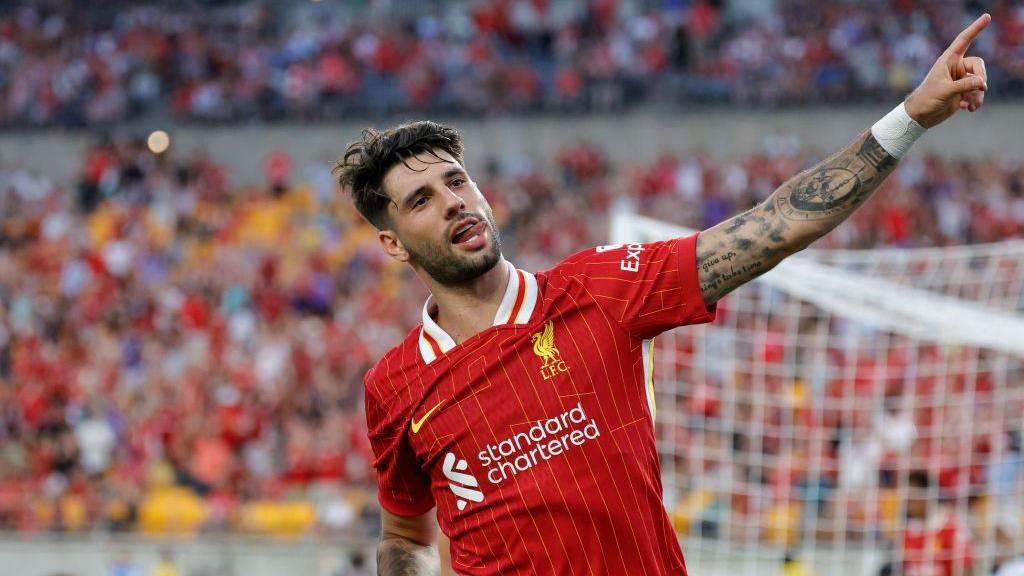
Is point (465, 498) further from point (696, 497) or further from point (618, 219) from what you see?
point (696, 497)

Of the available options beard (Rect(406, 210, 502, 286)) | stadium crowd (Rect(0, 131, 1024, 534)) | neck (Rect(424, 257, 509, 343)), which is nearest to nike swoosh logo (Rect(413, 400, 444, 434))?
neck (Rect(424, 257, 509, 343))

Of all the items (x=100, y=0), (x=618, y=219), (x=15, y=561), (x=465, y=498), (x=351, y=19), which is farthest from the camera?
(x=100, y=0)

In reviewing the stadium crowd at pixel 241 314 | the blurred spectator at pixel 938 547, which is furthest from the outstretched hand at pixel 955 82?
the stadium crowd at pixel 241 314

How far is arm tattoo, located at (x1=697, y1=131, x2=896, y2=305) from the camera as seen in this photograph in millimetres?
3545

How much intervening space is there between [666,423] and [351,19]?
48.2 ft

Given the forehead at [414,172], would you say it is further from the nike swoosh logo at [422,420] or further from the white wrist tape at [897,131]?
the white wrist tape at [897,131]

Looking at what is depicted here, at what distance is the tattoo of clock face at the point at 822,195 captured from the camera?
355 centimetres

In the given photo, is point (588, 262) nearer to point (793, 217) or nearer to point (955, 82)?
point (793, 217)

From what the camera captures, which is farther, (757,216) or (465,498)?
(465,498)

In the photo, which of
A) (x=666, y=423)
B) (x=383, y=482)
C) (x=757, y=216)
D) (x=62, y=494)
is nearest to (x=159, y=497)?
(x=62, y=494)

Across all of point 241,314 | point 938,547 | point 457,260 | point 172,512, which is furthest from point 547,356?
point 241,314

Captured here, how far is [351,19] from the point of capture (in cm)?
2403

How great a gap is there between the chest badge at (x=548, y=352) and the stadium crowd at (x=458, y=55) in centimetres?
1626

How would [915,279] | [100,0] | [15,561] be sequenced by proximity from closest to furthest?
1. [915,279]
2. [15,561]
3. [100,0]
